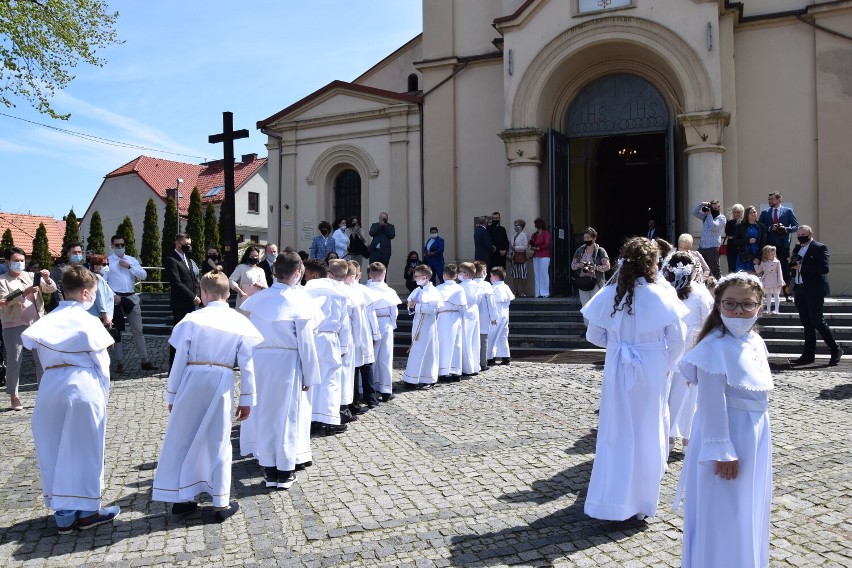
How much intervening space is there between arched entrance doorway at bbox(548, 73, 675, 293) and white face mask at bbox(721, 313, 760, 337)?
43.1 ft

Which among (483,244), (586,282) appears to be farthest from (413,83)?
(586,282)

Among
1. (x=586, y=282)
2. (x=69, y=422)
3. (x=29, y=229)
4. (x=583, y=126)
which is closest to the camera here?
(x=69, y=422)

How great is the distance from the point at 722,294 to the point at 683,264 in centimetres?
307

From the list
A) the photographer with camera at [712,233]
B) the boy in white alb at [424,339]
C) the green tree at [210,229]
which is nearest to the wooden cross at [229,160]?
the boy in white alb at [424,339]

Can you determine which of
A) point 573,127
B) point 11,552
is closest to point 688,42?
point 573,127

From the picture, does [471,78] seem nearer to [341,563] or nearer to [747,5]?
[747,5]

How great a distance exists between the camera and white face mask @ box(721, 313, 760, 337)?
357cm

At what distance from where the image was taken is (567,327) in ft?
45.2

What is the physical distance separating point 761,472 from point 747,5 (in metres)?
15.4

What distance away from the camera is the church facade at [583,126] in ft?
50.2

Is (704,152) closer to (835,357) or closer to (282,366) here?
(835,357)

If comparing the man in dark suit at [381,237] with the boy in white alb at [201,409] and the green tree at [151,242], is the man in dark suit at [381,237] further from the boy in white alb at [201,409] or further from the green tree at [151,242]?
the green tree at [151,242]

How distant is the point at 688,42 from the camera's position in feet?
50.2

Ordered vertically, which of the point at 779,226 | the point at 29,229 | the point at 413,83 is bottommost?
→ the point at 779,226
